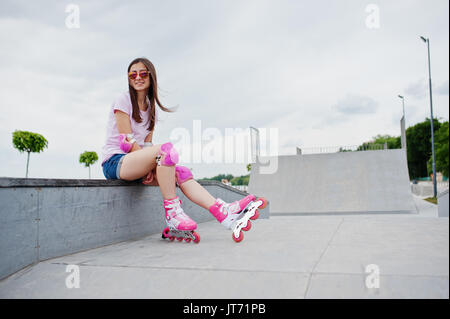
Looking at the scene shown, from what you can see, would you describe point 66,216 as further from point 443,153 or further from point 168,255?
point 443,153

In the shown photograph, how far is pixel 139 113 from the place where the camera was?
337 cm

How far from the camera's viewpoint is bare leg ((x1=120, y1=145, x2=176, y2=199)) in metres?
2.98

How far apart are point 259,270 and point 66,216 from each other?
1.62 m

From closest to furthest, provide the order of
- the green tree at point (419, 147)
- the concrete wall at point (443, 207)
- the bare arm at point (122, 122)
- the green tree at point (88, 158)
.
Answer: the concrete wall at point (443, 207), the bare arm at point (122, 122), the green tree at point (88, 158), the green tree at point (419, 147)

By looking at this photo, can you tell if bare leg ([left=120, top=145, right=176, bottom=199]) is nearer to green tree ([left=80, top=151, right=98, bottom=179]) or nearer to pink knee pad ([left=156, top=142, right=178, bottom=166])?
Result: pink knee pad ([left=156, top=142, right=178, bottom=166])

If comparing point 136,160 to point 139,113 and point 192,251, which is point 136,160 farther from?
point 192,251

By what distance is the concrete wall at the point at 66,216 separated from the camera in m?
2.30

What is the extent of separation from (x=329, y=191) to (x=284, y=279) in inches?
542

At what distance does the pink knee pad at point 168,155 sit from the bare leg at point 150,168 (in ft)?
0.13

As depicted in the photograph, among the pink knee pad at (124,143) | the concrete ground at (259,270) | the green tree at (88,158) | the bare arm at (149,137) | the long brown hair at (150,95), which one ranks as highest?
the green tree at (88,158)

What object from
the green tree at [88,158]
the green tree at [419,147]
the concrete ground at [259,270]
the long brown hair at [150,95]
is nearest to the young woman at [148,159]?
the long brown hair at [150,95]

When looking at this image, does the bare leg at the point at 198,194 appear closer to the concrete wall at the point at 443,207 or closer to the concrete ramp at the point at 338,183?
the concrete wall at the point at 443,207

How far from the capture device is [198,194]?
3.08 metres

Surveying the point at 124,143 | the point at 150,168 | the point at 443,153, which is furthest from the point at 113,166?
the point at 443,153
